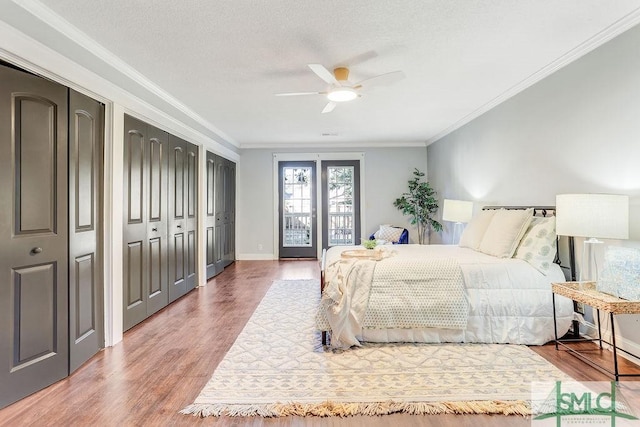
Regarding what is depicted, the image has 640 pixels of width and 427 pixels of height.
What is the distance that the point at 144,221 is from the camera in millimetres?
3252

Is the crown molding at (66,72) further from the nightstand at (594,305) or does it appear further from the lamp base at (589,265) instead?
the lamp base at (589,265)

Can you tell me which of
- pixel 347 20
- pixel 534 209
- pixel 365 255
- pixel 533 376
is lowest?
pixel 533 376

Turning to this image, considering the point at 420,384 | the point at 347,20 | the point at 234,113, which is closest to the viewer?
the point at 420,384

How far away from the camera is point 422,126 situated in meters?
5.32

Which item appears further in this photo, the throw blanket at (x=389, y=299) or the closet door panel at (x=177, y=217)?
the closet door panel at (x=177, y=217)

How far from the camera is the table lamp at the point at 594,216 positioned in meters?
2.11

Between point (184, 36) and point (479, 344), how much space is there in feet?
11.0

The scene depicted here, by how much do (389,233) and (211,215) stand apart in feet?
10.9

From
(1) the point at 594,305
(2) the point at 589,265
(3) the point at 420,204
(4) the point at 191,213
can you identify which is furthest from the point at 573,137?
(4) the point at 191,213

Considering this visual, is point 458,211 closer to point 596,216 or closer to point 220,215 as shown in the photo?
point 596,216

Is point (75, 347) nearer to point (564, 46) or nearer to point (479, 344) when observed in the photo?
point (479, 344)

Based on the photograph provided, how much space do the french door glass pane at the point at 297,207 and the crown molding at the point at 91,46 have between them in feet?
10.2

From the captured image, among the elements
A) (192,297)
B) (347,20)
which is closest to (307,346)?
(192,297)

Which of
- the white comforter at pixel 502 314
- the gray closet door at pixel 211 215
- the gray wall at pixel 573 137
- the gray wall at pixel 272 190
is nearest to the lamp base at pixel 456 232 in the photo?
the gray wall at pixel 573 137
